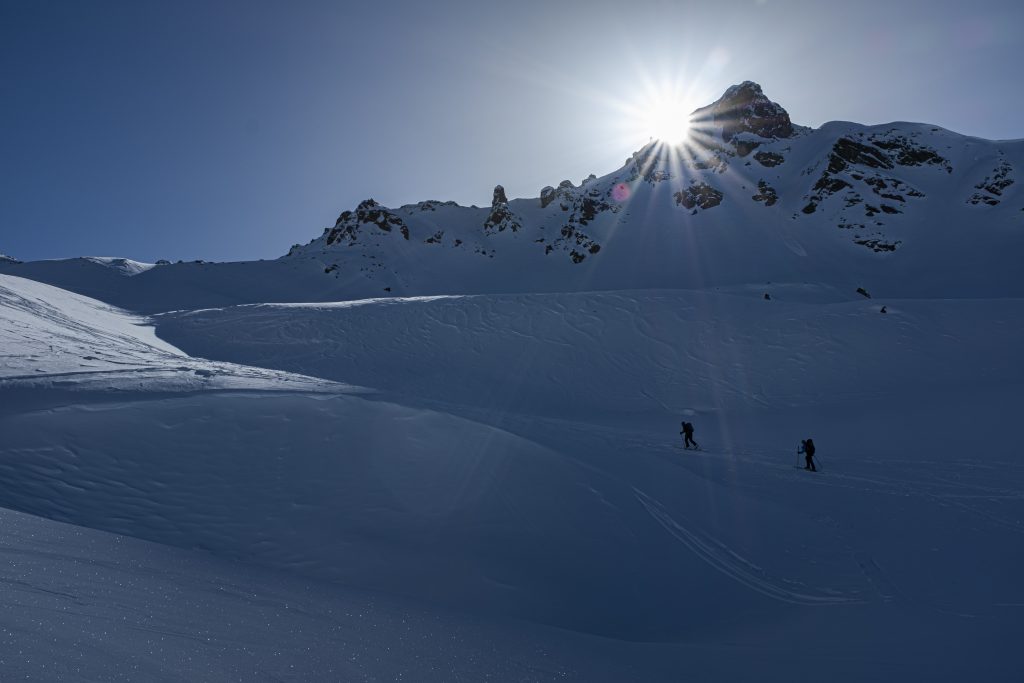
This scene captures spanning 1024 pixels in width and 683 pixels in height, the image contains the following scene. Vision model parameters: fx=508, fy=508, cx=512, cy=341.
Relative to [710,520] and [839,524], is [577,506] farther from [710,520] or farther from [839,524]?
[839,524]

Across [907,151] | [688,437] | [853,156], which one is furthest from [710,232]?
[688,437]

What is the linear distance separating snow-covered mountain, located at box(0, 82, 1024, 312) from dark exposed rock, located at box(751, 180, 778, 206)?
0.25m

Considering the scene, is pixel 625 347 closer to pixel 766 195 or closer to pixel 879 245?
pixel 879 245

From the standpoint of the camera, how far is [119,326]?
24.9 metres

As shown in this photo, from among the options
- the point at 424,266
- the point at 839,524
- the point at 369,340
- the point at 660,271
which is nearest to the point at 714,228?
the point at 660,271

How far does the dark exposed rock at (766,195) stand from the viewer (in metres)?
69.4

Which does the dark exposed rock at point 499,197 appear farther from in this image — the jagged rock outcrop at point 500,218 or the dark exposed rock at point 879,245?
the dark exposed rock at point 879,245

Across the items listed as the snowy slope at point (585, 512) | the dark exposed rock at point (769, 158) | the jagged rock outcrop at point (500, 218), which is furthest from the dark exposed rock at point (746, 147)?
the snowy slope at point (585, 512)

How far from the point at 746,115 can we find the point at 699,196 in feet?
85.6

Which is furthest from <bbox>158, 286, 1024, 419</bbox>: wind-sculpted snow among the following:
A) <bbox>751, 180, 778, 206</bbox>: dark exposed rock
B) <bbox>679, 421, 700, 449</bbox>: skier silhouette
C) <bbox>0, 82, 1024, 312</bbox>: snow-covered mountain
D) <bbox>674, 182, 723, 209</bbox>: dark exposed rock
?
<bbox>751, 180, 778, 206</bbox>: dark exposed rock

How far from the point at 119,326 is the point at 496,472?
24.9 meters

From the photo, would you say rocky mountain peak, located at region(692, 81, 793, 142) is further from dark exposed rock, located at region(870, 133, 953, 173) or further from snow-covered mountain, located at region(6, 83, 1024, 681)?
snow-covered mountain, located at region(6, 83, 1024, 681)

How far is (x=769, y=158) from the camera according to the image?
258 feet

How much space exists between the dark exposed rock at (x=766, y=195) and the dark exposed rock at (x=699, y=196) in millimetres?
4962
